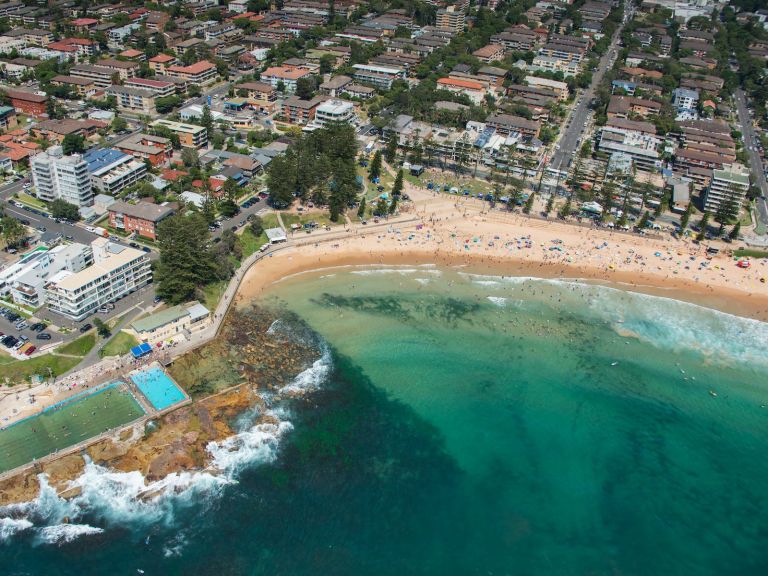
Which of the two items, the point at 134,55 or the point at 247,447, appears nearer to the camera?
the point at 247,447

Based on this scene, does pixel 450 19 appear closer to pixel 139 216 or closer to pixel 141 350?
pixel 139 216

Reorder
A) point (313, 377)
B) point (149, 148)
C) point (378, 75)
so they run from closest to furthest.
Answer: point (313, 377)
point (149, 148)
point (378, 75)

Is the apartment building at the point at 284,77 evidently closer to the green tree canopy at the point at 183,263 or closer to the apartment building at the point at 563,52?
the apartment building at the point at 563,52

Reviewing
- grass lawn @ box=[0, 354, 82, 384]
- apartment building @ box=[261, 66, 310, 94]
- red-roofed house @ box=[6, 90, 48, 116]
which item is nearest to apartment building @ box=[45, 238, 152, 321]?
grass lawn @ box=[0, 354, 82, 384]

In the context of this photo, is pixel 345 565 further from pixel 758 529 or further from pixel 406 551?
pixel 758 529

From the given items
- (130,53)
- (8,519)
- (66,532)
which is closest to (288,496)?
(66,532)

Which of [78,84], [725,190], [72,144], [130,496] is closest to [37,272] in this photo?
[130,496]
